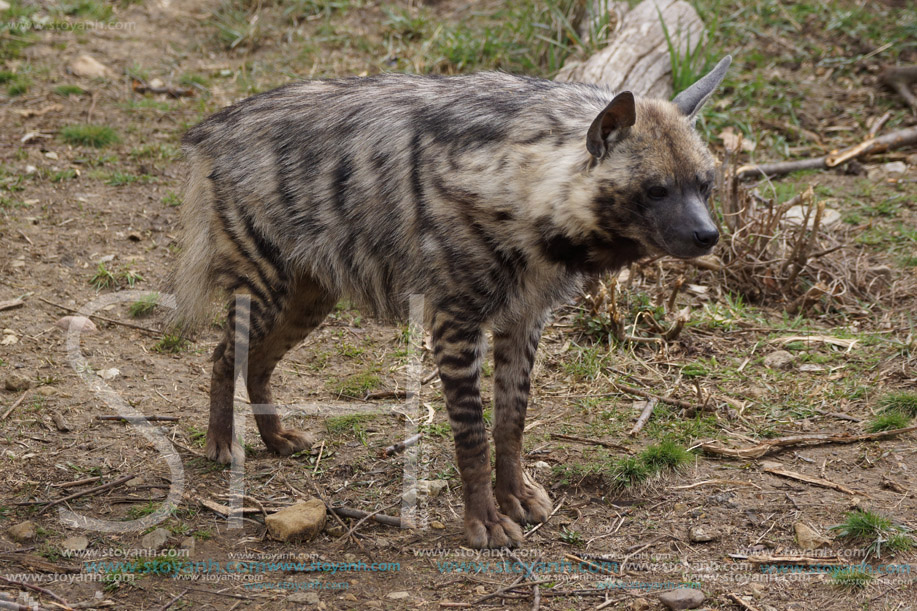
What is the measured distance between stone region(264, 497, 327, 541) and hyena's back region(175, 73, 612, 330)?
0.88m

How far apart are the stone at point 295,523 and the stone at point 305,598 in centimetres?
34

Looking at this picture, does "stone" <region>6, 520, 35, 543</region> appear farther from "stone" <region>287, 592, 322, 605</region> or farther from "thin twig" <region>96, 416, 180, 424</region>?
"stone" <region>287, 592, 322, 605</region>

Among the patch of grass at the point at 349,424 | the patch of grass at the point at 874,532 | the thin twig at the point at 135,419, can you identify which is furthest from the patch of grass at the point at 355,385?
the patch of grass at the point at 874,532

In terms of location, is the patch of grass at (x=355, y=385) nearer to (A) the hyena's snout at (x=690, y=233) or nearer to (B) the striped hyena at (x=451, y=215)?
(B) the striped hyena at (x=451, y=215)

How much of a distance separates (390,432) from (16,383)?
68.9 inches

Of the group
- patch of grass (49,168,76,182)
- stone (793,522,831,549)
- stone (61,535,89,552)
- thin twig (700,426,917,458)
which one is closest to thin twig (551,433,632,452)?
thin twig (700,426,917,458)

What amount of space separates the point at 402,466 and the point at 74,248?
2596 mm

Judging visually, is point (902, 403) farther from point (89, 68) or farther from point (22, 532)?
point (89, 68)

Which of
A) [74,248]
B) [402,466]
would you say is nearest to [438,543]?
[402,466]

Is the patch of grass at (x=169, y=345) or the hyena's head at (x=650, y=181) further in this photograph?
the patch of grass at (x=169, y=345)

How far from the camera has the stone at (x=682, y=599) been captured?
10.3 ft

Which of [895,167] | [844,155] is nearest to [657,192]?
[844,155]

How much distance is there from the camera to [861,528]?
11.2ft

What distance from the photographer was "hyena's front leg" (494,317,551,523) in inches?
150
